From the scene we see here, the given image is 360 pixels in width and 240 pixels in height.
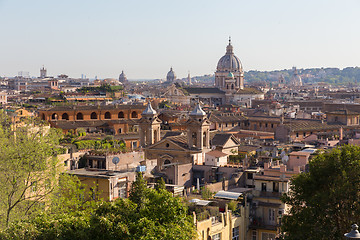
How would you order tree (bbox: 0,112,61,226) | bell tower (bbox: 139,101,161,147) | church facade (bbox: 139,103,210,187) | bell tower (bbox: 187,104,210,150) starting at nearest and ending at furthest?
1. tree (bbox: 0,112,61,226)
2. church facade (bbox: 139,103,210,187)
3. bell tower (bbox: 187,104,210,150)
4. bell tower (bbox: 139,101,161,147)

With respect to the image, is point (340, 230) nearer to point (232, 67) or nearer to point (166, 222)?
point (166, 222)

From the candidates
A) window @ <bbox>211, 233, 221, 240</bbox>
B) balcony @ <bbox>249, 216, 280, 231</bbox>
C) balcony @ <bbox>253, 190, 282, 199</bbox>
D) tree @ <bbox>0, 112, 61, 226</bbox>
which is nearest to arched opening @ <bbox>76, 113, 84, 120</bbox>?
balcony @ <bbox>253, 190, 282, 199</bbox>

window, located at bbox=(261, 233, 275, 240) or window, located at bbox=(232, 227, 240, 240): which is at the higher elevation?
window, located at bbox=(232, 227, 240, 240)

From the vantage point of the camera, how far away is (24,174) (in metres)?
18.3

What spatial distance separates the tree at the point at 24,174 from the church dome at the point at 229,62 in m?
105

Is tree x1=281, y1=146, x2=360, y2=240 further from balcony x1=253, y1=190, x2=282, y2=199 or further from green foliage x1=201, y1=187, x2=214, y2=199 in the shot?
green foliage x1=201, y1=187, x2=214, y2=199

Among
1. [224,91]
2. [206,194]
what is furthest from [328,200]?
[224,91]

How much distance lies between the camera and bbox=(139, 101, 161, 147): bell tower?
116ft

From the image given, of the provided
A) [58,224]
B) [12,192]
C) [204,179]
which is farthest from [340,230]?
[204,179]

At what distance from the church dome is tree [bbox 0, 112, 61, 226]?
105417 millimetres

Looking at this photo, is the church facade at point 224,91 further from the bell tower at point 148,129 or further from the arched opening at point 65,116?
the bell tower at point 148,129

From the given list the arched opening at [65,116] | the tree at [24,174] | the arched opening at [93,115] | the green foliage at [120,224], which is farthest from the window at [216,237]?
the arched opening at [93,115]

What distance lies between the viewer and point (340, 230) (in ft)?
55.9

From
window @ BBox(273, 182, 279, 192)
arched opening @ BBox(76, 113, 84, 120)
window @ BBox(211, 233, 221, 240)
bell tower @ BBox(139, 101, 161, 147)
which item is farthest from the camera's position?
arched opening @ BBox(76, 113, 84, 120)
